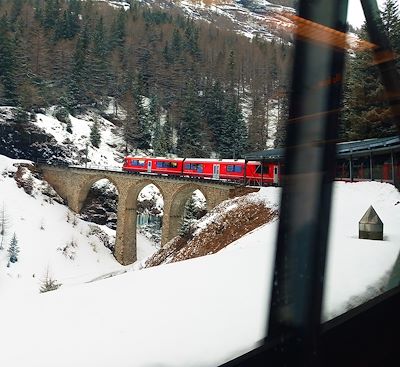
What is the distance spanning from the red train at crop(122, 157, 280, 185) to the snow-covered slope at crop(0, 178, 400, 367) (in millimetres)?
15225

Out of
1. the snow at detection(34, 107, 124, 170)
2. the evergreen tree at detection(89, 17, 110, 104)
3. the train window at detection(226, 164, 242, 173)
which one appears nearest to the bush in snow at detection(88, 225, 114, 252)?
the snow at detection(34, 107, 124, 170)

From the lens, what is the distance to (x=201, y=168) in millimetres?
24312

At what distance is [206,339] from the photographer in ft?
4.12

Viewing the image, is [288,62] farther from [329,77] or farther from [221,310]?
[221,310]

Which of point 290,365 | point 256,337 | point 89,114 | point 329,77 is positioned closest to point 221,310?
point 256,337

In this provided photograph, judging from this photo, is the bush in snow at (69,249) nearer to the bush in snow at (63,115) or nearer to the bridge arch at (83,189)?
the bridge arch at (83,189)

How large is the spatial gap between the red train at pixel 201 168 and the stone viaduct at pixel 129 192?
2.93 feet

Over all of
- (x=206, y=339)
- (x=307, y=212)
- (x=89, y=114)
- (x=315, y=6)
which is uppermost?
(x=89, y=114)

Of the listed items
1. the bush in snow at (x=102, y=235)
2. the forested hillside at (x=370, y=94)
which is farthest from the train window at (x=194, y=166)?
the forested hillside at (x=370, y=94)

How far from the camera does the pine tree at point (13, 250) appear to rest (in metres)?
21.6

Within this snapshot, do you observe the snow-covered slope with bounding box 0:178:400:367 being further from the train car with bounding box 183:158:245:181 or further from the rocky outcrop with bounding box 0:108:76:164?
the rocky outcrop with bounding box 0:108:76:164

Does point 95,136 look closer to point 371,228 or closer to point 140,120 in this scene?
point 140,120

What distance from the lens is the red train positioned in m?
20.9

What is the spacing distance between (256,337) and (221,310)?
60 cm
